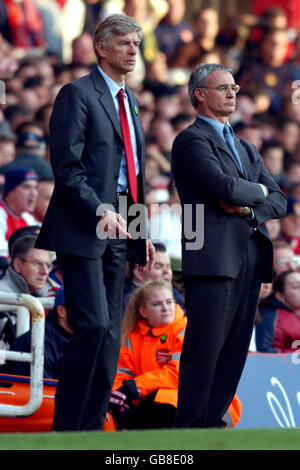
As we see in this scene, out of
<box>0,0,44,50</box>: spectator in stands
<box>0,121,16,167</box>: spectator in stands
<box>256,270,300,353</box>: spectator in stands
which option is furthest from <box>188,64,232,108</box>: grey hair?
<box>0,0,44,50</box>: spectator in stands

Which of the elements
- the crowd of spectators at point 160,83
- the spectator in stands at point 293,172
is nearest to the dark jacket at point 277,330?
the crowd of spectators at point 160,83

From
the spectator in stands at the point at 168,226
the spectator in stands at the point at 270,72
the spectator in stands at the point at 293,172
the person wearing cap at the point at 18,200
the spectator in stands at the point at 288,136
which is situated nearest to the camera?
the person wearing cap at the point at 18,200

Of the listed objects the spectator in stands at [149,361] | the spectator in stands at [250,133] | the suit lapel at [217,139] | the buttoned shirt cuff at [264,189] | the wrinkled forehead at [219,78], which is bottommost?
the spectator in stands at [149,361]

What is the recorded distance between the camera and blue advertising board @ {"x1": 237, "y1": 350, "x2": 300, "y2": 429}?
7168 millimetres

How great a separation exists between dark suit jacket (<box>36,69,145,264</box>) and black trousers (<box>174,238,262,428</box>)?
583mm

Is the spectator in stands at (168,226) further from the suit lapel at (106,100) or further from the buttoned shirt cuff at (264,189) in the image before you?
the suit lapel at (106,100)

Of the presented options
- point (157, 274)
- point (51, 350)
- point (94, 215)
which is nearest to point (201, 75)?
point (94, 215)

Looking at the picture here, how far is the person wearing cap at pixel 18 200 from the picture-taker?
912cm

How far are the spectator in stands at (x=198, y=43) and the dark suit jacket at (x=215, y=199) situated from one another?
9.53 m

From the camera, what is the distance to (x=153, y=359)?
266 inches

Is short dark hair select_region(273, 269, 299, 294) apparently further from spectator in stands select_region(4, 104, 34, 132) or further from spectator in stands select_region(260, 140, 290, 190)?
spectator in stands select_region(260, 140, 290, 190)
